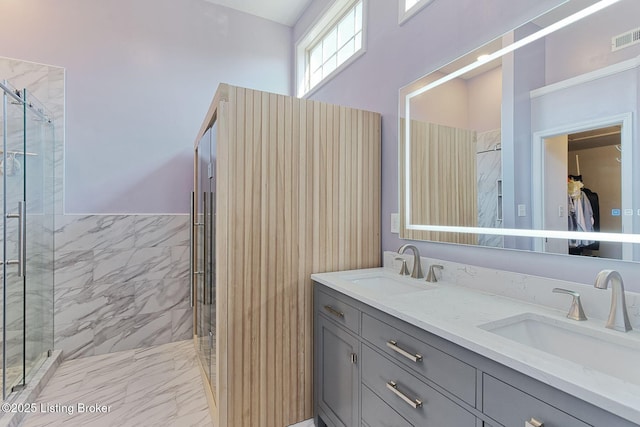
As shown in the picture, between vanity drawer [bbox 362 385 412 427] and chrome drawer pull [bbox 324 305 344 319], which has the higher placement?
chrome drawer pull [bbox 324 305 344 319]

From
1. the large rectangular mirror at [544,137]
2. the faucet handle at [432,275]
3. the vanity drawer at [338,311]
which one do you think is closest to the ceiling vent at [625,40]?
the large rectangular mirror at [544,137]

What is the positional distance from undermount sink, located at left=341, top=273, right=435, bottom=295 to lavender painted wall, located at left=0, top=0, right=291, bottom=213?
6.80ft

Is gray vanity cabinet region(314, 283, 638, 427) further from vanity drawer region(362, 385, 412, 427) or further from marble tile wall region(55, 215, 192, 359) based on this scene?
marble tile wall region(55, 215, 192, 359)

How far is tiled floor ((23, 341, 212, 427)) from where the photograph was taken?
6.31ft

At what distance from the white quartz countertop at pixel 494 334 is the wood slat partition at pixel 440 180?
35 centimetres

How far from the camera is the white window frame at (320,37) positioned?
8.10ft

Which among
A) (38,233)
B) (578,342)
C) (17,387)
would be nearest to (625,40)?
(578,342)

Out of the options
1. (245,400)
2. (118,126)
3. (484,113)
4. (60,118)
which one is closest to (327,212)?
(484,113)

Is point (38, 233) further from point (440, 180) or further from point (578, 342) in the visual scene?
point (578, 342)

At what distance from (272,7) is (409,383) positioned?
3581 mm

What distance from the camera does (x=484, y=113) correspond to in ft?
5.18

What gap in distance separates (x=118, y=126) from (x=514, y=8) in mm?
3091

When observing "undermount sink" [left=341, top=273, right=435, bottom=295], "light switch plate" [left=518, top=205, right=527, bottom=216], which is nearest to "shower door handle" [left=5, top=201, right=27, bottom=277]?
"undermount sink" [left=341, top=273, right=435, bottom=295]

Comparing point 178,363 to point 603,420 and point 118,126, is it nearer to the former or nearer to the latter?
point 118,126
